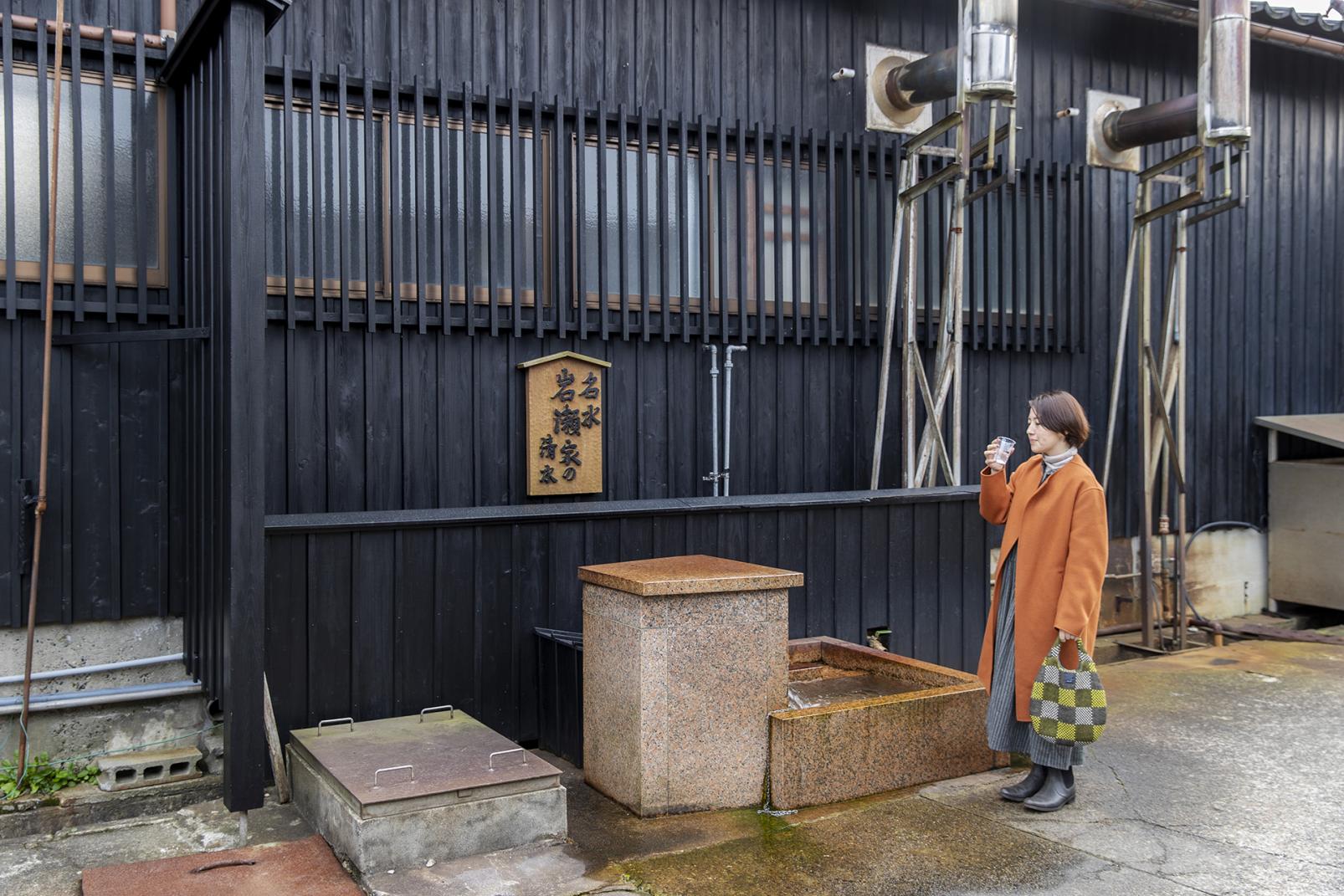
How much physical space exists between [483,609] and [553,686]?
598 millimetres

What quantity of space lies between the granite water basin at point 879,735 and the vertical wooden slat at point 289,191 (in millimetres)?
3743

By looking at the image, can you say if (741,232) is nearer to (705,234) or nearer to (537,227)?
(705,234)

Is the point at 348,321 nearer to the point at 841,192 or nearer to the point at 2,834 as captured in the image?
the point at 2,834

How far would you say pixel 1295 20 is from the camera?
11.0 metres

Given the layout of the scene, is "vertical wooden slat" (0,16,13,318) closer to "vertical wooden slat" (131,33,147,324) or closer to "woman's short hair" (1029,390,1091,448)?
"vertical wooden slat" (131,33,147,324)

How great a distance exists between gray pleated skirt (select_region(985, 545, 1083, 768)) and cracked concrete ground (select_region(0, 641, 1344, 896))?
10.8 inches

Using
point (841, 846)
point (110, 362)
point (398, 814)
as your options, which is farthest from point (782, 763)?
point (110, 362)

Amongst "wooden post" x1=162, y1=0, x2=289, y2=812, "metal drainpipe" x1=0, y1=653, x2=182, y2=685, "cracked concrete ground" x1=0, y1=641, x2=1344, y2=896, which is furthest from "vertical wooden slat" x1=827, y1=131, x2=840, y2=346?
"metal drainpipe" x1=0, y1=653, x2=182, y2=685

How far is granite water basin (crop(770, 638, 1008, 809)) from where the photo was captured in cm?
588

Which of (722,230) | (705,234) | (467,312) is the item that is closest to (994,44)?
(722,230)

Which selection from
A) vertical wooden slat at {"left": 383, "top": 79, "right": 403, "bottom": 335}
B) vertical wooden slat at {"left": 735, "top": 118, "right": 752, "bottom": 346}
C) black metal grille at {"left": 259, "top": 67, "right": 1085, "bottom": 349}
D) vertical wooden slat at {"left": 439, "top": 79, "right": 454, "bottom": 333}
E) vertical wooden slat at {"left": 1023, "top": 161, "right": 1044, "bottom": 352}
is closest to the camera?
black metal grille at {"left": 259, "top": 67, "right": 1085, "bottom": 349}

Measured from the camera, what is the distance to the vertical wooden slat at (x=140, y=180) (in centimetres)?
661

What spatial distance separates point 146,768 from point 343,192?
3.43 meters

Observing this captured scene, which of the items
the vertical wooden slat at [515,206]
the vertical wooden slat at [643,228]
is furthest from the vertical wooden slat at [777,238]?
the vertical wooden slat at [515,206]
